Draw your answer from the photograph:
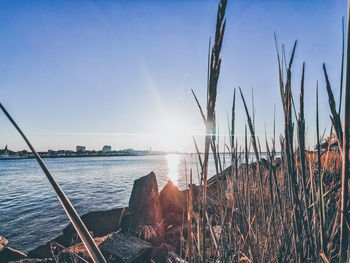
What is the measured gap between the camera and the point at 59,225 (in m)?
9.35

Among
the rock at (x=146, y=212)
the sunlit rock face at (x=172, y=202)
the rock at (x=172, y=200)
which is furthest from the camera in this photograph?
the rock at (x=172, y=200)

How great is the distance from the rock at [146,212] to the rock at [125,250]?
0.78m

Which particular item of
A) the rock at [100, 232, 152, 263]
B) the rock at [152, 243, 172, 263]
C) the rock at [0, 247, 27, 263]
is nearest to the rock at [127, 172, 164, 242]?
the rock at [152, 243, 172, 263]

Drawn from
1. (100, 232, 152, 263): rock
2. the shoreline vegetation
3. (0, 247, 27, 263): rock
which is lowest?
(0, 247, 27, 263): rock

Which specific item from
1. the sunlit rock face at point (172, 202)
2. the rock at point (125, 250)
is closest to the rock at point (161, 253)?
the rock at point (125, 250)

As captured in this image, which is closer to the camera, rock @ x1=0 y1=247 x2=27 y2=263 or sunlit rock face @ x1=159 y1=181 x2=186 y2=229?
rock @ x1=0 y1=247 x2=27 y2=263

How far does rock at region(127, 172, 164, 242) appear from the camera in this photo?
529cm

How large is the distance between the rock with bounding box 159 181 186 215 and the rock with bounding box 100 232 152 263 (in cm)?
266

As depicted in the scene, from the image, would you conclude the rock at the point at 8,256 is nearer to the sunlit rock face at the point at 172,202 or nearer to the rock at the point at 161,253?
the rock at the point at 161,253

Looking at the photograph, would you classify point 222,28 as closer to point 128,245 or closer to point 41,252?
point 128,245

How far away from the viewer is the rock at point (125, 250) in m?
3.86

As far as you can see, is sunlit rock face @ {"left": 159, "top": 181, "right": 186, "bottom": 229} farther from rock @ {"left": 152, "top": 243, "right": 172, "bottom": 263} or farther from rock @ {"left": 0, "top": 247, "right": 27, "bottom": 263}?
rock @ {"left": 0, "top": 247, "right": 27, "bottom": 263}

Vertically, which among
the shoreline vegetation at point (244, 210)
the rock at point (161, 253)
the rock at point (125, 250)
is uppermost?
the shoreline vegetation at point (244, 210)

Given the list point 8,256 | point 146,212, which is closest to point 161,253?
point 146,212
